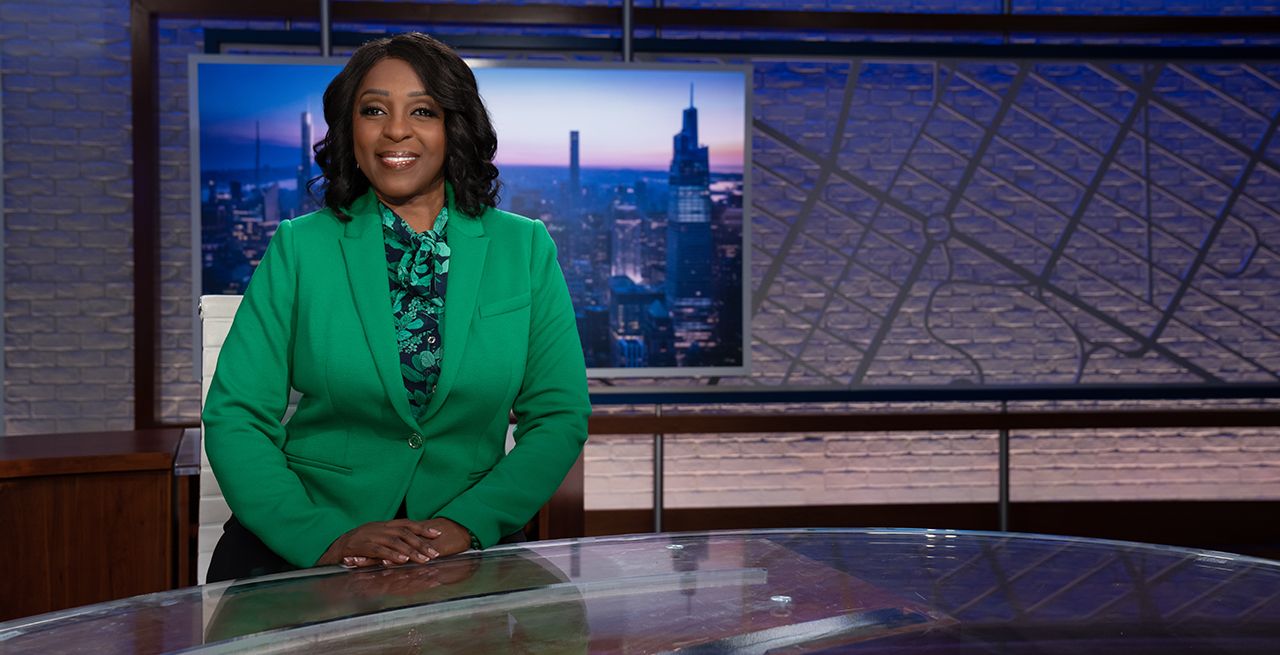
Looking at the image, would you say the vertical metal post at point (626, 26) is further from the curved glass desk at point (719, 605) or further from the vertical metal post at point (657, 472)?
the curved glass desk at point (719, 605)

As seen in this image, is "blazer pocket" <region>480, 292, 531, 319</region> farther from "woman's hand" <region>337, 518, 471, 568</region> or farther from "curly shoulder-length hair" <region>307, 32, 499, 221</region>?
"woman's hand" <region>337, 518, 471, 568</region>

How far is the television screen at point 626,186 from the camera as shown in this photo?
3.86 metres

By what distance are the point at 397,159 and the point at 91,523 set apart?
1148 mm

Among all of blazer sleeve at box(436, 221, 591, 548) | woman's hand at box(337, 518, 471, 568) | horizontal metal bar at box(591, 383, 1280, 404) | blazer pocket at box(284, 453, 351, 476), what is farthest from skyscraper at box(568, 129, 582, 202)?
woman's hand at box(337, 518, 471, 568)

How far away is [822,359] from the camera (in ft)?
14.1

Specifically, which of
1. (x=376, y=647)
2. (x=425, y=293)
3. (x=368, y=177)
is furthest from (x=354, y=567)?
(x=368, y=177)

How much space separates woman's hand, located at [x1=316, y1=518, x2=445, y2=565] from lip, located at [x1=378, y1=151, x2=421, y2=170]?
51 cm

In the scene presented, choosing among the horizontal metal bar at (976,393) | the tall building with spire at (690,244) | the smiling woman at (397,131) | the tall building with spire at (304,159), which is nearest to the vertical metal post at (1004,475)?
the horizontal metal bar at (976,393)

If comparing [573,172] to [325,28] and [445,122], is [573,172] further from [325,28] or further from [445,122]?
[445,122]

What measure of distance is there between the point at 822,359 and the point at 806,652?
3.45 meters

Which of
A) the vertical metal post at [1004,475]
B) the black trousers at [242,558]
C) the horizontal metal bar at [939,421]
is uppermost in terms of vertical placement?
the black trousers at [242,558]

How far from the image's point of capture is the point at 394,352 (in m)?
1.56

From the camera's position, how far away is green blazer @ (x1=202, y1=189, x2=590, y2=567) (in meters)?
1.51

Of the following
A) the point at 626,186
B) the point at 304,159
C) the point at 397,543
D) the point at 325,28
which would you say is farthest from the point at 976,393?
the point at 397,543
